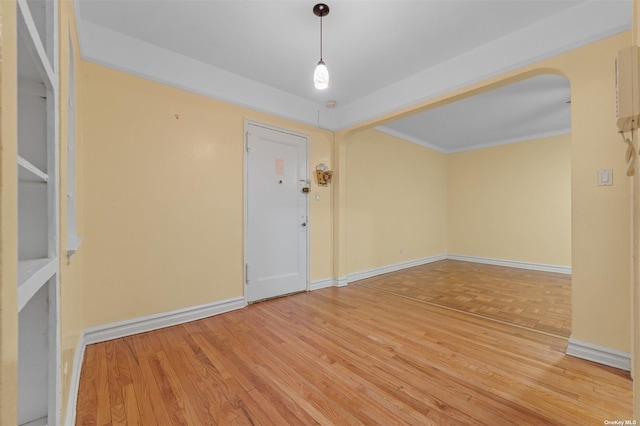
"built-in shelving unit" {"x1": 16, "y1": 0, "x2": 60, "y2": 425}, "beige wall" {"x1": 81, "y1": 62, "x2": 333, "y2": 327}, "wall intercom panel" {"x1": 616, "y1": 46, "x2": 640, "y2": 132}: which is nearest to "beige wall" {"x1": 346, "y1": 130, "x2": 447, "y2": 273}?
"beige wall" {"x1": 81, "y1": 62, "x2": 333, "y2": 327}

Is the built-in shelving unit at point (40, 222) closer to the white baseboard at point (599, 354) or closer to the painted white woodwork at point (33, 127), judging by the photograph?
the painted white woodwork at point (33, 127)

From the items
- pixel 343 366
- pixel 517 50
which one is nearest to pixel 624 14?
pixel 517 50

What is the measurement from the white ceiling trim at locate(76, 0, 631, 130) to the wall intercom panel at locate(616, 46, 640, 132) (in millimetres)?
1722

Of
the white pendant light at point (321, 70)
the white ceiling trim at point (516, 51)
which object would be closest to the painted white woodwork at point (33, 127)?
the white pendant light at point (321, 70)

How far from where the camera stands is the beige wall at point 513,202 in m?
4.86

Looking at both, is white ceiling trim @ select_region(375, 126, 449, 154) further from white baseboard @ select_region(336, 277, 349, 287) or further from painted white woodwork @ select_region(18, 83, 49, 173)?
painted white woodwork @ select_region(18, 83, 49, 173)

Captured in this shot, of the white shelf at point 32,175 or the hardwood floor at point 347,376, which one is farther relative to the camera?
the hardwood floor at point 347,376

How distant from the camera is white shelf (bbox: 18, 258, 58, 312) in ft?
1.92

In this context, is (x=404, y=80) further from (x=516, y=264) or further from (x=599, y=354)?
(x=516, y=264)

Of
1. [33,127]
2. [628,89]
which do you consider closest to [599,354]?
[628,89]

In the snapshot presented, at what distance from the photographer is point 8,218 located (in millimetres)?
470

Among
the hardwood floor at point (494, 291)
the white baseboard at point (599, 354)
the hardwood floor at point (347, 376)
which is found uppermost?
the white baseboard at point (599, 354)

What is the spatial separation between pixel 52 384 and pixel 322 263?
3.21m

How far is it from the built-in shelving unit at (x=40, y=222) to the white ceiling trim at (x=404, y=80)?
1.64m
